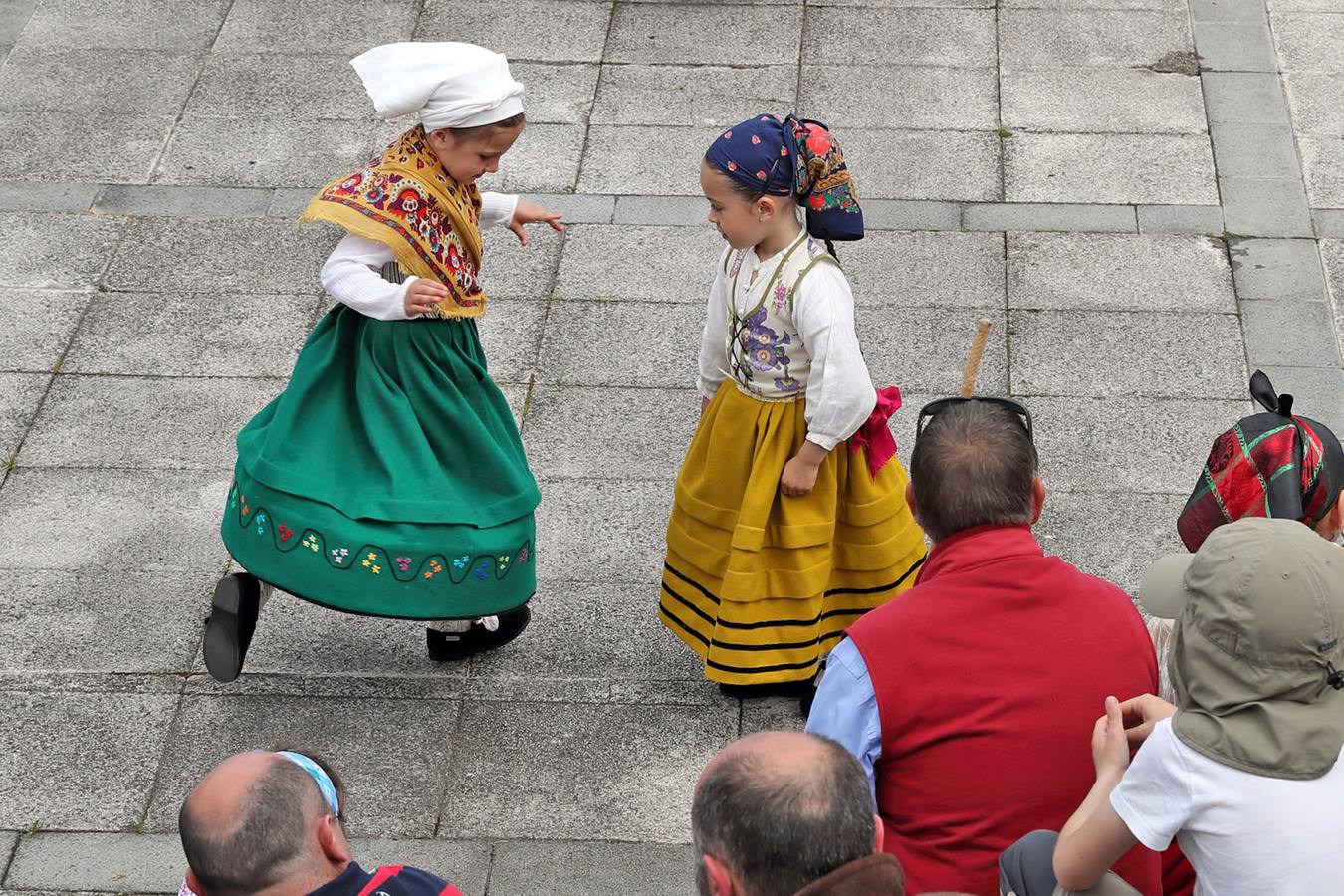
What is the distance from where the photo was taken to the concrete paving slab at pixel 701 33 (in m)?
7.86

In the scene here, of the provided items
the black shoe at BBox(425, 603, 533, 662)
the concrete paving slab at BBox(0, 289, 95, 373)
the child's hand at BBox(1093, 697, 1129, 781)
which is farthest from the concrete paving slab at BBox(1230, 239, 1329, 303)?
the concrete paving slab at BBox(0, 289, 95, 373)

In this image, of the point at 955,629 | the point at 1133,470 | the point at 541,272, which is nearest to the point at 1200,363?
the point at 1133,470

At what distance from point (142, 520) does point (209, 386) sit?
2.42 ft

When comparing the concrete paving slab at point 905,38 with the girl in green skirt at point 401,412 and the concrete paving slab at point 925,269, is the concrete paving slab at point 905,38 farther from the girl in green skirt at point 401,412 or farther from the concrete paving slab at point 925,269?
the girl in green skirt at point 401,412

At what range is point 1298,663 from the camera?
2.40 meters

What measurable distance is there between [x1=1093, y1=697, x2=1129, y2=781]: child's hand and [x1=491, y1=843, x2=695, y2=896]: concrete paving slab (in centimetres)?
161

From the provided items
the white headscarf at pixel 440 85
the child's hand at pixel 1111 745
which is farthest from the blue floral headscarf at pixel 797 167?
the child's hand at pixel 1111 745

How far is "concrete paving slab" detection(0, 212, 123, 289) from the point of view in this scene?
6.45 m

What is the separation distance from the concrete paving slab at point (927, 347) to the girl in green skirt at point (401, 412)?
1.96m

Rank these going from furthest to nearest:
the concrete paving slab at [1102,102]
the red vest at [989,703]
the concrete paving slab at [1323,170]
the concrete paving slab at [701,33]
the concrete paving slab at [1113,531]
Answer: the concrete paving slab at [701,33] → the concrete paving slab at [1102,102] → the concrete paving slab at [1323,170] → the concrete paving slab at [1113,531] → the red vest at [989,703]

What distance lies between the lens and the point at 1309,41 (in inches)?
307

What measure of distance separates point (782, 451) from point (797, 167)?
715mm

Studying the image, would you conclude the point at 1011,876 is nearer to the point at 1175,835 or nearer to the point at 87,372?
the point at 1175,835

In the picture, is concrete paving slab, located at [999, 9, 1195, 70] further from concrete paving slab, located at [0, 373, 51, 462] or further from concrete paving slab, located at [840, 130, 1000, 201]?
concrete paving slab, located at [0, 373, 51, 462]
